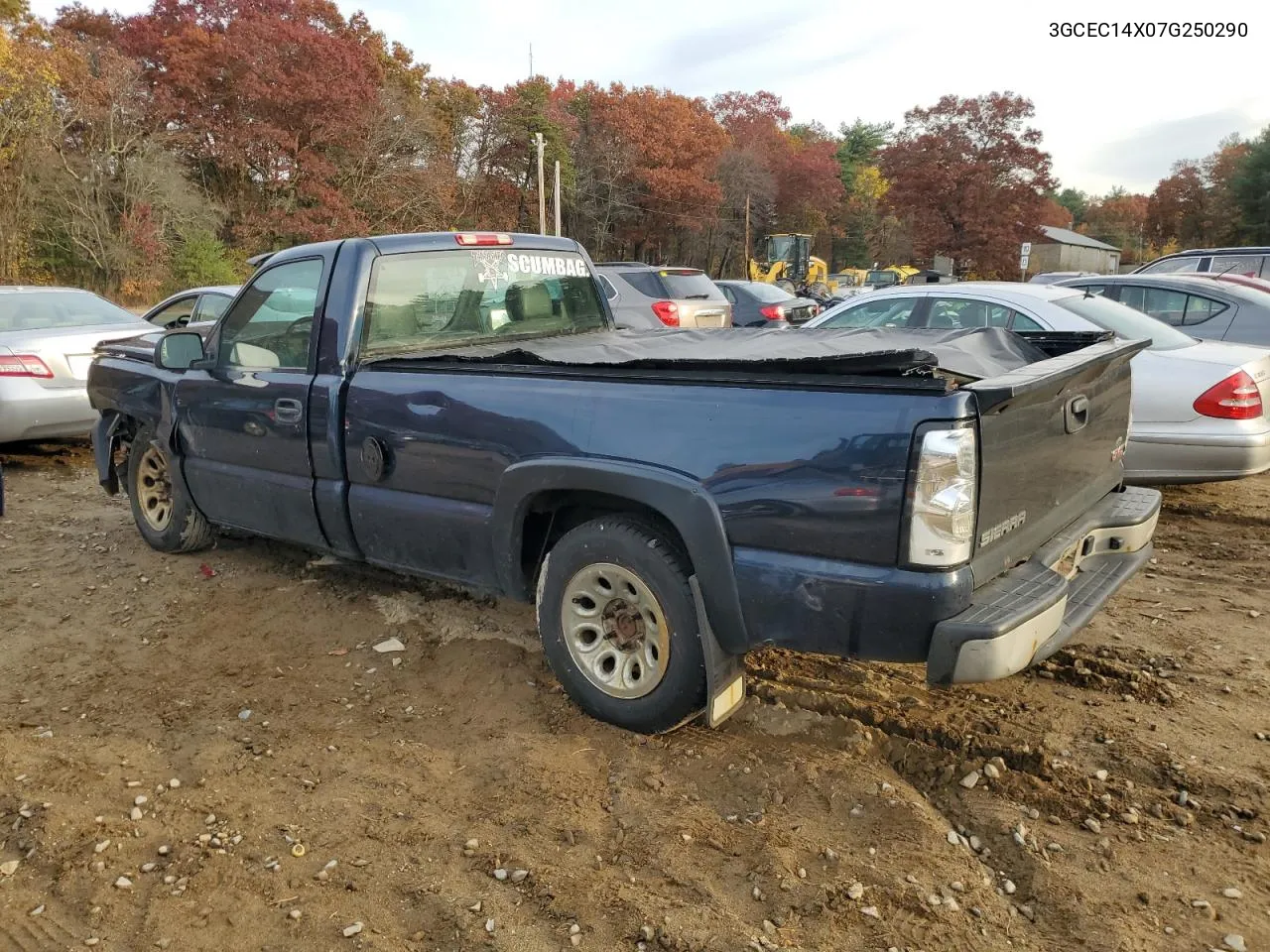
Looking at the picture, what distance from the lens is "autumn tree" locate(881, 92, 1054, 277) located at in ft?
169

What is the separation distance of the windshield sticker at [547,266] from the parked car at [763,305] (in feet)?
35.4

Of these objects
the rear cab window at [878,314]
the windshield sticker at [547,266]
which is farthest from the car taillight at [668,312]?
the windshield sticker at [547,266]

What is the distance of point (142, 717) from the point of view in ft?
11.7

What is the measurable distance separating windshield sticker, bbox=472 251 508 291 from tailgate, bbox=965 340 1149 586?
8.64ft

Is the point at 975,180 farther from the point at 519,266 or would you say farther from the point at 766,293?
the point at 519,266

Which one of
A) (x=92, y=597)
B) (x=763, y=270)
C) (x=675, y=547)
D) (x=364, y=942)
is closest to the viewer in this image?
(x=364, y=942)

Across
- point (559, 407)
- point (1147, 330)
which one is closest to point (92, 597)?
point (559, 407)

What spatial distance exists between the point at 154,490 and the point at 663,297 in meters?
7.98

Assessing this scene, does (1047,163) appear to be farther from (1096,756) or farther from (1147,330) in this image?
(1096,756)

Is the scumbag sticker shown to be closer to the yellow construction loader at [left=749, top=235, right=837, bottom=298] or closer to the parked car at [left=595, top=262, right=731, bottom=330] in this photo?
the parked car at [left=595, top=262, right=731, bottom=330]

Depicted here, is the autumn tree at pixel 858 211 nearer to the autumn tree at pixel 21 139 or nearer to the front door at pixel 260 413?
the autumn tree at pixel 21 139

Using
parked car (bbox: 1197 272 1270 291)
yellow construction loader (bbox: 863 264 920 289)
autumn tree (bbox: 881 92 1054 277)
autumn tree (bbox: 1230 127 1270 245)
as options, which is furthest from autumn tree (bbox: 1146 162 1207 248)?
parked car (bbox: 1197 272 1270 291)

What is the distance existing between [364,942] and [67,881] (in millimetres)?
965

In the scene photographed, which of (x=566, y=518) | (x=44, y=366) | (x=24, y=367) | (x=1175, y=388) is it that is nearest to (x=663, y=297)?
(x=44, y=366)
